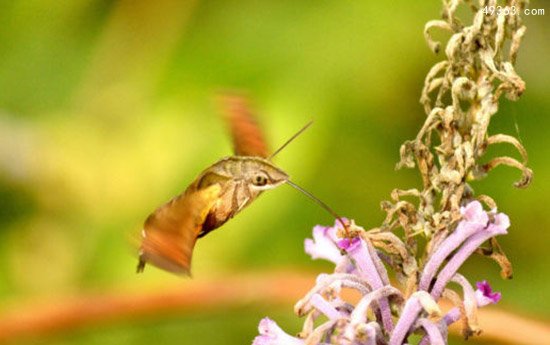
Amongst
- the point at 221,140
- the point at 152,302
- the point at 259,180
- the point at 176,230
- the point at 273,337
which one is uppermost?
the point at 221,140

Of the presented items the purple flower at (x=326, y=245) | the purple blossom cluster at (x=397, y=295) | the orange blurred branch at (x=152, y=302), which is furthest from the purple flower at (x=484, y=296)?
the orange blurred branch at (x=152, y=302)

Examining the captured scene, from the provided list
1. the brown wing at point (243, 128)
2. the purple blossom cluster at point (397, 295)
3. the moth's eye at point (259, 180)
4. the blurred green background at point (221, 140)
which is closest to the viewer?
the purple blossom cluster at point (397, 295)

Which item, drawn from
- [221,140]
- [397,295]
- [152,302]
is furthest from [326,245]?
[221,140]

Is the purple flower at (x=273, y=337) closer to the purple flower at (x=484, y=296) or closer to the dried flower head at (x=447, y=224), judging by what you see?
the dried flower head at (x=447, y=224)

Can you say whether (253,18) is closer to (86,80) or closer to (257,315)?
(86,80)

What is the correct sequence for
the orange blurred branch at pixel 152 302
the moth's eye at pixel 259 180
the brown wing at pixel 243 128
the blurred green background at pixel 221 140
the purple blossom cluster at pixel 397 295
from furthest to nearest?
the blurred green background at pixel 221 140, the orange blurred branch at pixel 152 302, the brown wing at pixel 243 128, the moth's eye at pixel 259 180, the purple blossom cluster at pixel 397 295

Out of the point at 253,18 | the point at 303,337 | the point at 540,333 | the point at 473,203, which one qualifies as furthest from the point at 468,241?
the point at 253,18

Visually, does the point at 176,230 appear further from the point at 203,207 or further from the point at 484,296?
the point at 484,296

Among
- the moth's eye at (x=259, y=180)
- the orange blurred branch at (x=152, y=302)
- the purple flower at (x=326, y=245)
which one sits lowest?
the purple flower at (x=326, y=245)
